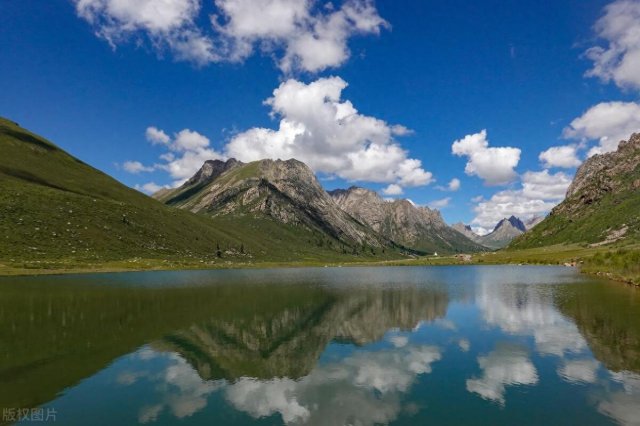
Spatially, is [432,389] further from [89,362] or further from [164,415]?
[89,362]

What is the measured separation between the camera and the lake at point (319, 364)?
24688mm

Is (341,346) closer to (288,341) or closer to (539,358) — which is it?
(288,341)

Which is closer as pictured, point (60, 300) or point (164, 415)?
point (164, 415)

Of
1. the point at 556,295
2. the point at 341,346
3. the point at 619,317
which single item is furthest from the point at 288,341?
the point at 556,295

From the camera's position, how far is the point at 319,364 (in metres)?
35.6

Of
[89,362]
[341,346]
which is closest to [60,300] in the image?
[89,362]

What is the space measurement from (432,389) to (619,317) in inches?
1540

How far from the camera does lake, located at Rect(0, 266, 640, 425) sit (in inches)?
972

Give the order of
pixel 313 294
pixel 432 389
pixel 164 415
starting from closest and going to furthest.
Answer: pixel 164 415, pixel 432 389, pixel 313 294

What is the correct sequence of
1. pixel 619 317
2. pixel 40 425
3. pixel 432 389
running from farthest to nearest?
1. pixel 619 317
2. pixel 432 389
3. pixel 40 425

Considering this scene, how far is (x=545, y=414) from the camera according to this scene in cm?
2386

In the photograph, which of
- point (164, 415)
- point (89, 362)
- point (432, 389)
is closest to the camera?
point (164, 415)

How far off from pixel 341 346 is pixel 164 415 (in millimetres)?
21573

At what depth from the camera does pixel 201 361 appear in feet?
120
